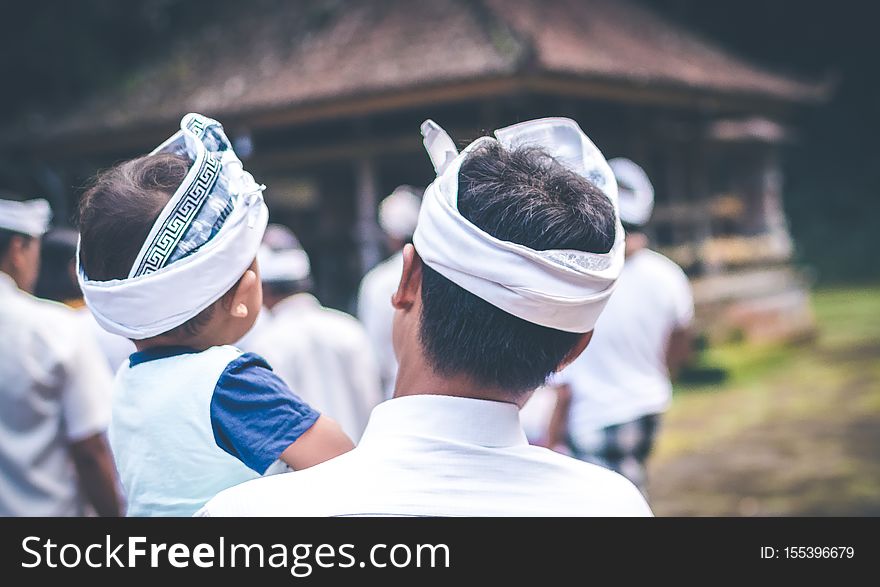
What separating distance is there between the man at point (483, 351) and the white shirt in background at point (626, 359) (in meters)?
2.34

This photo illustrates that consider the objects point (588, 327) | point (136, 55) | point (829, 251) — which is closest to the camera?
point (588, 327)

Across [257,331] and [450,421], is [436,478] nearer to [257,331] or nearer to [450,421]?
[450,421]

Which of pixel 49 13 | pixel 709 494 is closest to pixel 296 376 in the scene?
pixel 709 494

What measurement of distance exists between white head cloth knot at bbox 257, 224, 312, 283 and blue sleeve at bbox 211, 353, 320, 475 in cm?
249

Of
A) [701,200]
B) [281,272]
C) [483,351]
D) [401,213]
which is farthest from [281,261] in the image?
[701,200]

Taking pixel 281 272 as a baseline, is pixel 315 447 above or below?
above

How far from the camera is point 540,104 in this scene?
9.83 m

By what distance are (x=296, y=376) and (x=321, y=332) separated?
9.5 inches

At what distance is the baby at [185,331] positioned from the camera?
1519mm

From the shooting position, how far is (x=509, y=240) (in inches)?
50.1

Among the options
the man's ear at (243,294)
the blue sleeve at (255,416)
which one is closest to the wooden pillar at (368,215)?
the man's ear at (243,294)

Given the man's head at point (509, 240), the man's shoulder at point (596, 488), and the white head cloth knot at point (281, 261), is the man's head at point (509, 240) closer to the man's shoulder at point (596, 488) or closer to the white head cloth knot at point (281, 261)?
the man's shoulder at point (596, 488)

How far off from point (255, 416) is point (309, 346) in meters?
2.52
